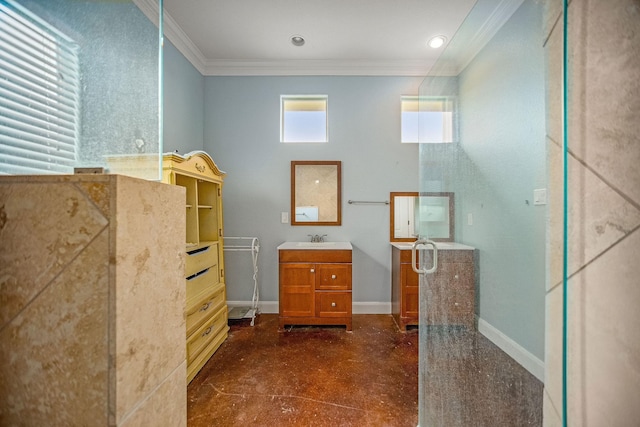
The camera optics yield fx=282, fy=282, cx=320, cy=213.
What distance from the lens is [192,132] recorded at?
110 inches

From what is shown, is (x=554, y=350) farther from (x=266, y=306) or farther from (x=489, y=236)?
(x=266, y=306)

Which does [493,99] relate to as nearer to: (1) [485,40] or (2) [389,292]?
(1) [485,40]

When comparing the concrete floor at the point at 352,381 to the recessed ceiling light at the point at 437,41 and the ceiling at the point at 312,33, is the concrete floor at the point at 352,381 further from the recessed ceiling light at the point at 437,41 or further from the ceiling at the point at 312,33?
the recessed ceiling light at the point at 437,41

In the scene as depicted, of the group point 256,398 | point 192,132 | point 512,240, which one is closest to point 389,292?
point 256,398

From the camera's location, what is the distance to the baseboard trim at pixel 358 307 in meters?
2.99

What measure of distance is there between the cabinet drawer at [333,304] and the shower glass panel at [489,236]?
1124mm

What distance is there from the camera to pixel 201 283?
6.86ft

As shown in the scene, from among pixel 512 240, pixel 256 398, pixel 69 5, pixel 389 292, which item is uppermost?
pixel 69 5

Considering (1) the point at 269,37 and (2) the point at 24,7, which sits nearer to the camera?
(2) the point at 24,7

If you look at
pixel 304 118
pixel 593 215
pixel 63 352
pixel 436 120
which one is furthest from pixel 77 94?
pixel 304 118

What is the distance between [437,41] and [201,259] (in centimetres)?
277

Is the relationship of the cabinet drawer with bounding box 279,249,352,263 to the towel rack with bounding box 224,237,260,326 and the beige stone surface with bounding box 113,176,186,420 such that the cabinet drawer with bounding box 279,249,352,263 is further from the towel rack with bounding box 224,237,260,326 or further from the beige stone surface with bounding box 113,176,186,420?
the beige stone surface with bounding box 113,176,186,420

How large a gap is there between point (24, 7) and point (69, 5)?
0.08 metres

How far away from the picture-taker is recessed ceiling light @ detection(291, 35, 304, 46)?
8.31 feet
